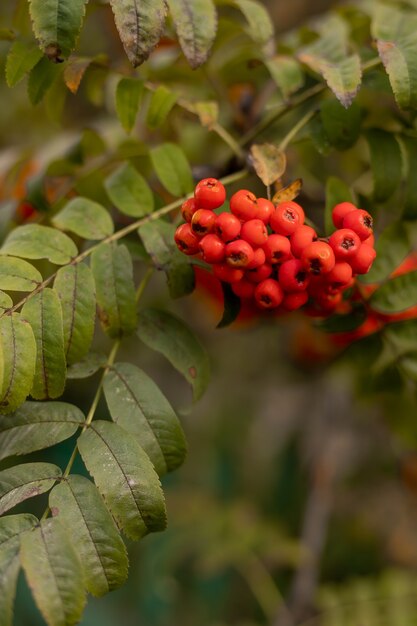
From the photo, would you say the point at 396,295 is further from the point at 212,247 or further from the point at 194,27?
the point at 194,27

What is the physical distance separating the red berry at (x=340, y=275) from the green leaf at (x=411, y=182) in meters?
0.23

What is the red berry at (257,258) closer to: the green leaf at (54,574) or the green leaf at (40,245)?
A: the green leaf at (40,245)

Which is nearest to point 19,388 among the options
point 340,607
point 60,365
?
point 60,365

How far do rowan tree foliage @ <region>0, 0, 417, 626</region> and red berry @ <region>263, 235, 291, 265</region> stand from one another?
7 cm

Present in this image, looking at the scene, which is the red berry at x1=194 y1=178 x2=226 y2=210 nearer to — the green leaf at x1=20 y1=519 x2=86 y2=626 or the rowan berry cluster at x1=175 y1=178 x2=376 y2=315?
the rowan berry cluster at x1=175 y1=178 x2=376 y2=315

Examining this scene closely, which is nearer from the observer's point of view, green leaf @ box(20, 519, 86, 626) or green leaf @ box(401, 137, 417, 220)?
green leaf @ box(20, 519, 86, 626)

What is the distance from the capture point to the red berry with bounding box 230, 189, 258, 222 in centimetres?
77

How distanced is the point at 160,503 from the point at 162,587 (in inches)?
47.3

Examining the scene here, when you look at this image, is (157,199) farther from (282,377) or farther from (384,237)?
(282,377)

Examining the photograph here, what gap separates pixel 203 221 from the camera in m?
0.77

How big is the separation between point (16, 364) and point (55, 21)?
391mm

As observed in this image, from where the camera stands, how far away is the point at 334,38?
1.06 meters

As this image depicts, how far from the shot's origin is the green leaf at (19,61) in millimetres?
858

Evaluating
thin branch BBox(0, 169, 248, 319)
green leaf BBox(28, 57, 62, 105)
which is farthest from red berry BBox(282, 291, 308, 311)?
green leaf BBox(28, 57, 62, 105)
